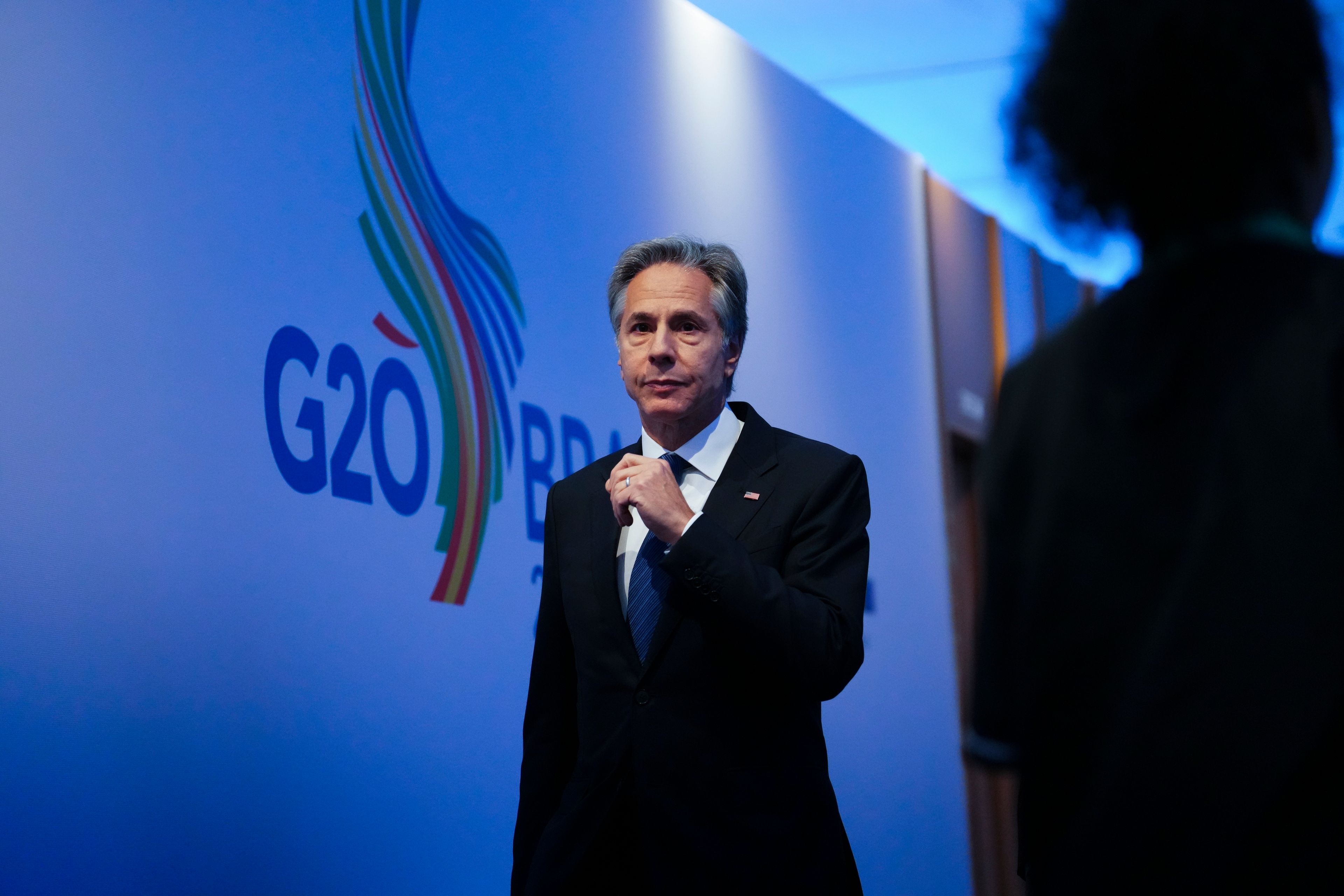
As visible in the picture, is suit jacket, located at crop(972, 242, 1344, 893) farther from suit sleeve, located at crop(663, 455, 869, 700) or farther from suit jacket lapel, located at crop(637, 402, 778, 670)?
suit jacket lapel, located at crop(637, 402, 778, 670)

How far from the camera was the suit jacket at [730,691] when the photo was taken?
5.67ft

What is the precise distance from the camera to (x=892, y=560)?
205 inches

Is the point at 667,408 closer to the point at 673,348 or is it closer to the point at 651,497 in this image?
the point at 673,348

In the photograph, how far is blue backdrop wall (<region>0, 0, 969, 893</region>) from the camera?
2273mm

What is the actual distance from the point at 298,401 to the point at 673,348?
3.44 feet

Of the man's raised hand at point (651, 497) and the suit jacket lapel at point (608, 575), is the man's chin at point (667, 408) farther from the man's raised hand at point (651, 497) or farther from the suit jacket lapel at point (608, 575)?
the man's raised hand at point (651, 497)

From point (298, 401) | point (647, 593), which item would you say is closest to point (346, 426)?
point (298, 401)

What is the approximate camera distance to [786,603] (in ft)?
5.65

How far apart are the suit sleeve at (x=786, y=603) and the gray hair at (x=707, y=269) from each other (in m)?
0.47

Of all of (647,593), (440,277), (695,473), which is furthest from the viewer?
(440,277)

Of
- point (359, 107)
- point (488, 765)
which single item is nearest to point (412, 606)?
point (488, 765)

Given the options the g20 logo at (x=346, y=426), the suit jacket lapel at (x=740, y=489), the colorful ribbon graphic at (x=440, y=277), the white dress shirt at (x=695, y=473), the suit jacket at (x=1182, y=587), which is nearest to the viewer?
the suit jacket at (x=1182, y=587)

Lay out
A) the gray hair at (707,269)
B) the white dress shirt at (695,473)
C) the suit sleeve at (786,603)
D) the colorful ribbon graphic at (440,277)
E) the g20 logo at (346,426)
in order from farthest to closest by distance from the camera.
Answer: the colorful ribbon graphic at (440,277) < the g20 logo at (346,426) < the gray hair at (707,269) < the white dress shirt at (695,473) < the suit sleeve at (786,603)

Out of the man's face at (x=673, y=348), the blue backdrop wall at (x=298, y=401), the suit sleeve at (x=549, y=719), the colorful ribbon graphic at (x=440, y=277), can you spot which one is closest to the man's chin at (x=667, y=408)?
the man's face at (x=673, y=348)
